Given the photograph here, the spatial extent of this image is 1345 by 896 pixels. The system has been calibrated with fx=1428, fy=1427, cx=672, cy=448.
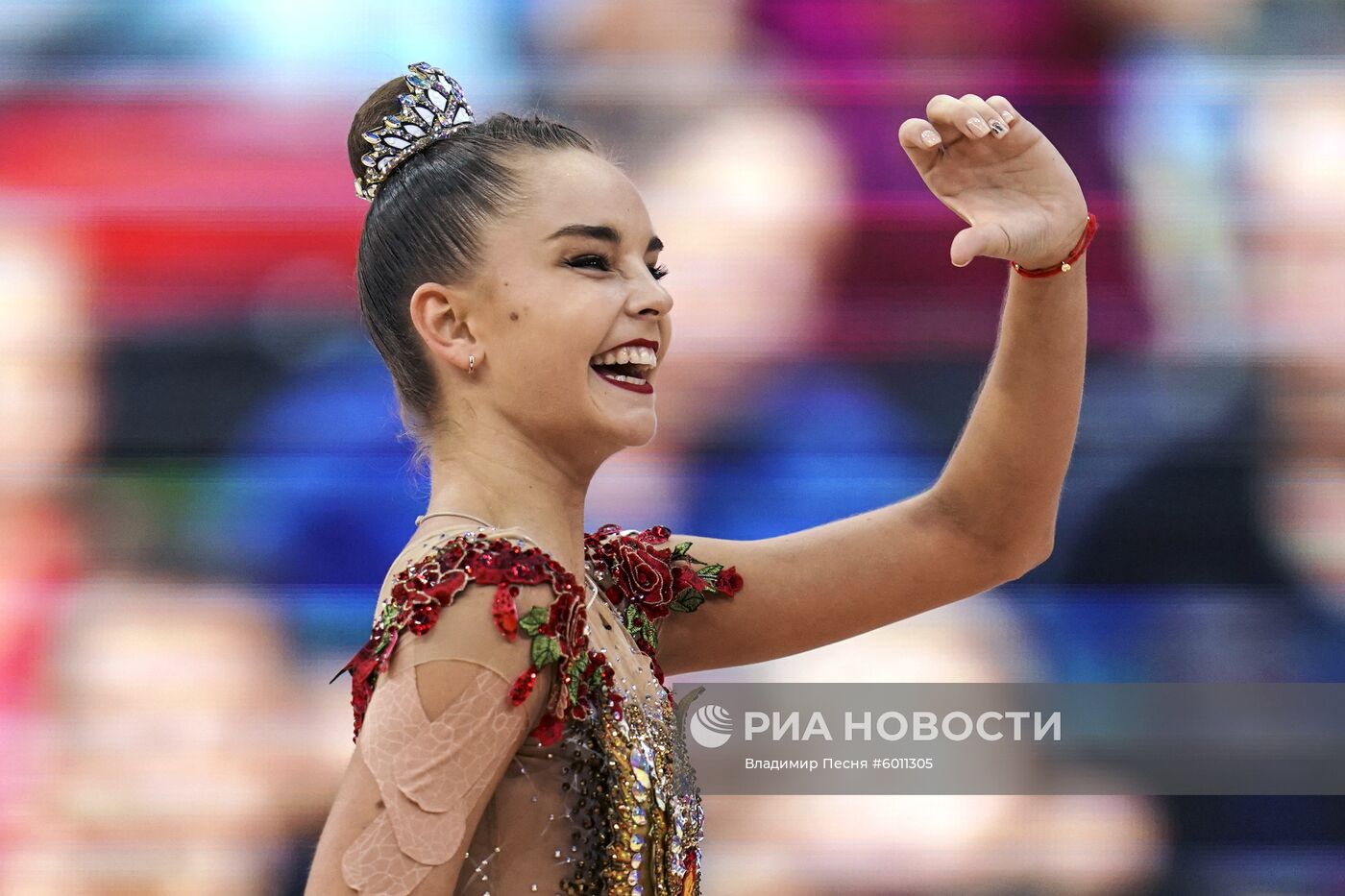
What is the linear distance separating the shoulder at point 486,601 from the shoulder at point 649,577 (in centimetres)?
32

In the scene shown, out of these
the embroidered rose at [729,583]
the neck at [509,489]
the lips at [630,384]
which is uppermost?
the lips at [630,384]

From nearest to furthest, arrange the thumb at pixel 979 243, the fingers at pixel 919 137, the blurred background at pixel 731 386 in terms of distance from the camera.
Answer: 1. the thumb at pixel 979 243
2. the fingers at pixel 919 137
3. the blurred background at pixel 731 386

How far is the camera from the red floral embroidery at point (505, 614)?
116 centimetres

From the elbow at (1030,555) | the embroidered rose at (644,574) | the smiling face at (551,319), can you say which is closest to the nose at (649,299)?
the smiling face at (551,319)

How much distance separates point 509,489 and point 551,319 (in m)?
0.17

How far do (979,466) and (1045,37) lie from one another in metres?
1.07

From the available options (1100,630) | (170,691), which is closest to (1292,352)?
(1100,630)

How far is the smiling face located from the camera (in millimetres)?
1315

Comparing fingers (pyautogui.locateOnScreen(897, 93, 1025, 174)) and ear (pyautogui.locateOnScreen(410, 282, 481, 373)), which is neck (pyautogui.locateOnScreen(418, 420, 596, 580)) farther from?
fingers (pyautogui.locateOnScreen(897, 93, 1025, 174))

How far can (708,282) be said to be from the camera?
2.37 metres

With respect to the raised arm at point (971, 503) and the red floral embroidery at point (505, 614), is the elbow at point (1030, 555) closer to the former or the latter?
the raised arm at point (971, 503)

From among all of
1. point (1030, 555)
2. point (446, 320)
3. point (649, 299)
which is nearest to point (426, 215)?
point (446, 320)

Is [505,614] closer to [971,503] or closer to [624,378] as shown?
[624,378]

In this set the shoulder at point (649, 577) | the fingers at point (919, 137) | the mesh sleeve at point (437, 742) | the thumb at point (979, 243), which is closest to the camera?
the mesh sleeve at point (437, 742)
